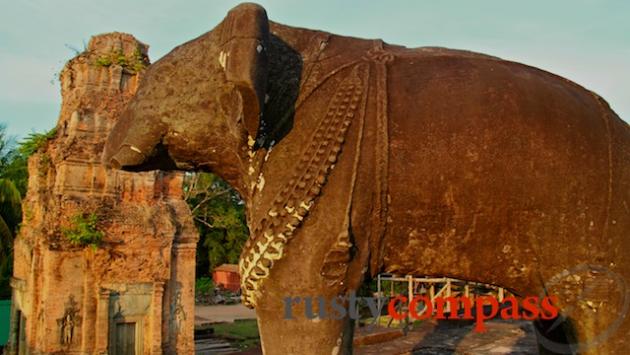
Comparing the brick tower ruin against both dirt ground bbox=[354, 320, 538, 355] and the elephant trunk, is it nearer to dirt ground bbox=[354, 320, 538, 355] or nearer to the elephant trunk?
dirt ground bbox=[354, 320, 538, 355]

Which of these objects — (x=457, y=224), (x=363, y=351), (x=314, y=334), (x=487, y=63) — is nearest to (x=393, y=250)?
(x=457, y=224)

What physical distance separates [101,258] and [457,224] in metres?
11.8

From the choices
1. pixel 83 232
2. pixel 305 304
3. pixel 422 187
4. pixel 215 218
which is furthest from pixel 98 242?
pixel 215 218

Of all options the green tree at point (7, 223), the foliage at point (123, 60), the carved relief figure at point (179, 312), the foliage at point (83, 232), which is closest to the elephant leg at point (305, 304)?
the foliage at point (83, 232)

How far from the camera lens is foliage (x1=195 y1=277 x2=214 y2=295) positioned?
33125 millimetres

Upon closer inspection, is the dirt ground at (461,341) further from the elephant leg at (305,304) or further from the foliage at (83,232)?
the elephant leg at (305,304)

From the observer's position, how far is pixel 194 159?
1.97m

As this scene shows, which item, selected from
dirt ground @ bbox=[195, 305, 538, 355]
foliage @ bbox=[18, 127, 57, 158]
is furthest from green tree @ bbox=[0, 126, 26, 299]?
dirt ground @ bbox=[195, 305, 538, 355]

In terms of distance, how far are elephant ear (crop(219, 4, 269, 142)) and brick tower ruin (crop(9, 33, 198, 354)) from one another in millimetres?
11262

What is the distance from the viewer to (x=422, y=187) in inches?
66.8

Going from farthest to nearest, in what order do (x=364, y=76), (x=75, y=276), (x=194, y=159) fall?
1. (x=75, y=276)
2. (x=194, y=159)
3. (x=364, y=76)

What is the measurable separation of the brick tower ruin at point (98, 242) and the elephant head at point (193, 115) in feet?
35.8

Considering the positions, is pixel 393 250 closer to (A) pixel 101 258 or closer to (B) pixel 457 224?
(B) pixel 457 224

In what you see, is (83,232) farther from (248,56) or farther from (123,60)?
(248,56)
